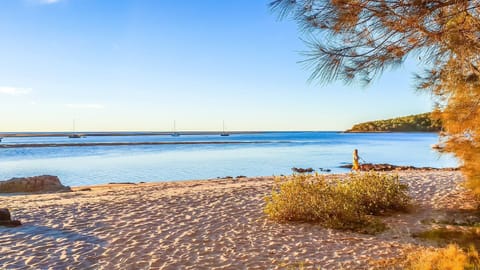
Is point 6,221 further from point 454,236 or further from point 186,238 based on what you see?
point 454,236

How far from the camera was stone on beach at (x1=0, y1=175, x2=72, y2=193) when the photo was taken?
15245mm

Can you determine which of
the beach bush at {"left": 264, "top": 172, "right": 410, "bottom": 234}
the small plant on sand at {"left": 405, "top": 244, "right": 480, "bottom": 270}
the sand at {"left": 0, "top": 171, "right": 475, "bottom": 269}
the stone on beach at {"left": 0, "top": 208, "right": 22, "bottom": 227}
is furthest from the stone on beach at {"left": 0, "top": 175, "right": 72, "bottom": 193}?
the small plant on sand at {"left": 405, "top": 244, "right": 480, "bottom": 270}

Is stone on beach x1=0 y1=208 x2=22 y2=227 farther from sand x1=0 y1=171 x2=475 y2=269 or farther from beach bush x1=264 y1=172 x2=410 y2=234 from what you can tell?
beach bush x1=264 y1=172 x2=410 y2=234

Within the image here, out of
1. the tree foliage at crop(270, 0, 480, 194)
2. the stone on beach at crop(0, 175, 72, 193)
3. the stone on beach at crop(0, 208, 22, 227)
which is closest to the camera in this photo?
the tree foliage at crop(270, 0, 480, 194)

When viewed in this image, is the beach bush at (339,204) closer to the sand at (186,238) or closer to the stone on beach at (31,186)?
the sand at (186,238)

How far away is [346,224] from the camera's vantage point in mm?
7320

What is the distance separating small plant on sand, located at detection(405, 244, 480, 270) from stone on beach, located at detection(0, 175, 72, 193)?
546 inches

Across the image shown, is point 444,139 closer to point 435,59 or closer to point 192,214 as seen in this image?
point 435,59

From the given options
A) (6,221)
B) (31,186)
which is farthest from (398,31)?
(31,186)

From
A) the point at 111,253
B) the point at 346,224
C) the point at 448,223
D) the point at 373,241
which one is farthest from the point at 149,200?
the point at 448,223

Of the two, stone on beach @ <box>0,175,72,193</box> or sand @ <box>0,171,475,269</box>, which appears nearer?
sand @ <box>0,171,475,269</box>

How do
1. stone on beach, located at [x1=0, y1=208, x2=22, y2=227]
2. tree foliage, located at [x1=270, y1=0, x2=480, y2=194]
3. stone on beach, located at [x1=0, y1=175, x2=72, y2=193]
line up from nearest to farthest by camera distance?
tree foliage, located at [x1=270, y1=0, x2=480, y2=194] < stone on beach, located at [x1=0, y1=208, x2=22, y2=227] < stone on beach, located at [x1=0, y1=175, x2=72, y2=193]

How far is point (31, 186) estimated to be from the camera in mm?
15625

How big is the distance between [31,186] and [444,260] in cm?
1534
